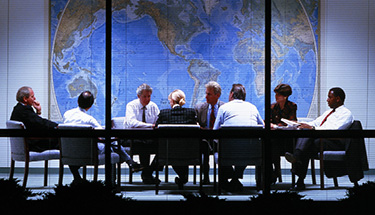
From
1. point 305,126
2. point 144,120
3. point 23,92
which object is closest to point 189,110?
point 144,120

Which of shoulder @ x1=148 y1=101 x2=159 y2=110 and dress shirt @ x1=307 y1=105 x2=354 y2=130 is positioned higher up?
shoulder @ x1=148 y1=101 x2=159 y2=110

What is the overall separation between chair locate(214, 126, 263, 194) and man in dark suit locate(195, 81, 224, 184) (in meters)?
0.12

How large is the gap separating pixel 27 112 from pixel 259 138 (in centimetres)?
218

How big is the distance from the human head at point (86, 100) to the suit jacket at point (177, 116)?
0.64 metres

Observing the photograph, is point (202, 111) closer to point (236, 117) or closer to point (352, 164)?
point (236, 117)

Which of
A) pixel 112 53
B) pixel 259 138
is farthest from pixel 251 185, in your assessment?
pixel 112 53

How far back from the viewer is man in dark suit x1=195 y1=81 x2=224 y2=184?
4.71 metres

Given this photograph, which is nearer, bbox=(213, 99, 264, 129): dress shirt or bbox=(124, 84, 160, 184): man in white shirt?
bbox=(124, 84, 160, 184): man in white shirt

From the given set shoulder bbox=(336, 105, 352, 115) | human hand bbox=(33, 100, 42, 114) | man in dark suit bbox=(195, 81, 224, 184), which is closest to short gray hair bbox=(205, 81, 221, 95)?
man in dark suit bbox=(195, 81, 224, 184)

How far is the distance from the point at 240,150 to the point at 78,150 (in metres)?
1.53

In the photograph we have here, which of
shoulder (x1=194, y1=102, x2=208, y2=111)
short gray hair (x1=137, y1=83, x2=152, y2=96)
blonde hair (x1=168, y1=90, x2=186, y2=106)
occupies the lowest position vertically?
shoulder (x1=194, y1=102, x2=208, y2=111)

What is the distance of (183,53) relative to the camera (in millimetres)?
4633

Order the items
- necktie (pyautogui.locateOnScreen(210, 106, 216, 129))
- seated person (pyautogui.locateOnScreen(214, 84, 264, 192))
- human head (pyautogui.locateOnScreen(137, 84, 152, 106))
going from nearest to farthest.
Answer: human head (pyautogui.locateOnScreen(137, 84, 152, 106))
seated person (pyautogui.locateOnScreen(214, 84, 264, 192))
necktie (pyautogui.locateOnScreen(210, 106, 216, 129))

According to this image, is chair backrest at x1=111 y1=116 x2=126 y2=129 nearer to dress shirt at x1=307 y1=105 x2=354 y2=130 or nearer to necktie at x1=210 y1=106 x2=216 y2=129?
necktie at x1=210 y1=106 x2=216 y2=129
